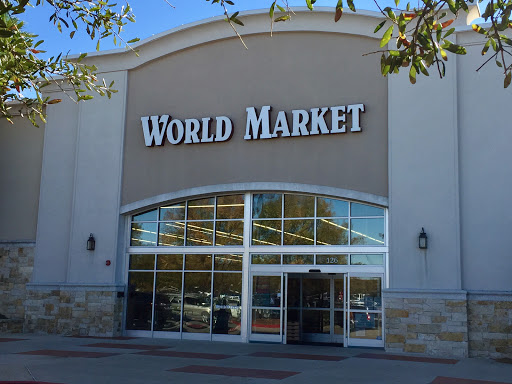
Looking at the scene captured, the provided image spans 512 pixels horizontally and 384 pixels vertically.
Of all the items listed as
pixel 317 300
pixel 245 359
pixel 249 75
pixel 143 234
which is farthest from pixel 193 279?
pixel 249 75

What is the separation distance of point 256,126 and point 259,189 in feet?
6.14

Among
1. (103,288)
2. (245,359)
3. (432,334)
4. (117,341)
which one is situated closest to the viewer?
(245,359)

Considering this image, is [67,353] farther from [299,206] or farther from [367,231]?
[367,231]

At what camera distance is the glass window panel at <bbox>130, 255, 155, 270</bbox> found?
19.7 metres

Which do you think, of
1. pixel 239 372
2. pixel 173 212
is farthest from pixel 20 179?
pixel 239 372

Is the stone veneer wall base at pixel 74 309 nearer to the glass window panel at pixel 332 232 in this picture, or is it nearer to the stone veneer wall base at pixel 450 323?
the glass window panel at pixel 332 232

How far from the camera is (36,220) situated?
70.1ft

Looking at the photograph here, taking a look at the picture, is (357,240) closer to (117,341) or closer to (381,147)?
(381,147)

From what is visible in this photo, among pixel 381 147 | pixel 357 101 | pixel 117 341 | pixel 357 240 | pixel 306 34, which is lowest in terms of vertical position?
pixel 117 341

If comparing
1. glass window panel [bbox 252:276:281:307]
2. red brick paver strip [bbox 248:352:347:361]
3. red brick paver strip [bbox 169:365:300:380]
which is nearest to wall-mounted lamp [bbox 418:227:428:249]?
red brick paver strip [bbox 248:352:347:361]

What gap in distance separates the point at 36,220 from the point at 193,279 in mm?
6278

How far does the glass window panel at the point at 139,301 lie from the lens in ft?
64.1

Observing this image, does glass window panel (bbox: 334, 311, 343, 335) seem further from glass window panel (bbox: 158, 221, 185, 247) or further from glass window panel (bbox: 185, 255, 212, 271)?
glass window panel (bbox: 158, 221, 185, 247)

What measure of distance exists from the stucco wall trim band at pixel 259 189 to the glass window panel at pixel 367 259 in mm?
1452
